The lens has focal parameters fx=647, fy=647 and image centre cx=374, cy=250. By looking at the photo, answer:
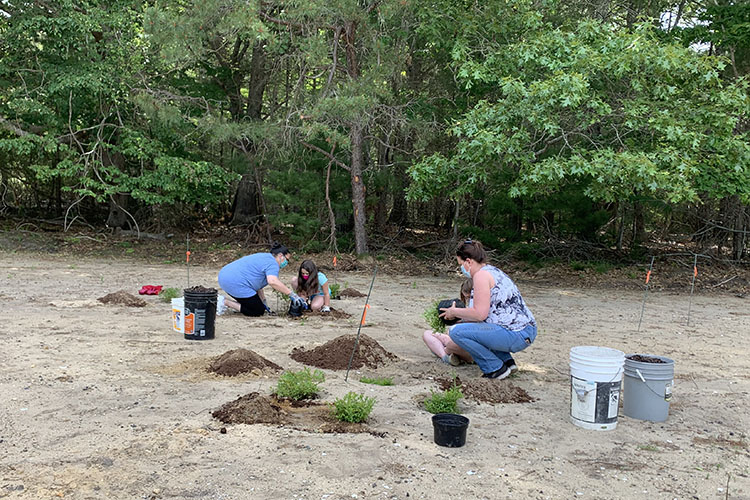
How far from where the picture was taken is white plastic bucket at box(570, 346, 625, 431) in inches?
167

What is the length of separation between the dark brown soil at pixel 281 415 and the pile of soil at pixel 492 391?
1113mm

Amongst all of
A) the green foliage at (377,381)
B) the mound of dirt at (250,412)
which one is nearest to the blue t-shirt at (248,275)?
the green foliage at (377,381)

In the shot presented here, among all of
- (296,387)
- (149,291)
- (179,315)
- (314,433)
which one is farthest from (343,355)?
(149,291)

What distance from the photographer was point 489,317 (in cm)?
533

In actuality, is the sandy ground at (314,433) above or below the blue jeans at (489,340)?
below

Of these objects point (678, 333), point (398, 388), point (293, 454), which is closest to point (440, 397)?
point (398, 388)

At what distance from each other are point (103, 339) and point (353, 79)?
27.2 ft

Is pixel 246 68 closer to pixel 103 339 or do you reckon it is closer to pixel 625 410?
pixel 103 339

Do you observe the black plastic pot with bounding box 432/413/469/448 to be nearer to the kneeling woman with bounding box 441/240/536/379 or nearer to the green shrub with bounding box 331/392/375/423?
the green shrub with bounding box 331/392/375/423

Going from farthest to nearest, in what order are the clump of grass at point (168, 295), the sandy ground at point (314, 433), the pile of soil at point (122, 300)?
the clump of grass at point (168, 295)
the pile of soil at point (122, 300)
the sandy ground at point (314, 433)

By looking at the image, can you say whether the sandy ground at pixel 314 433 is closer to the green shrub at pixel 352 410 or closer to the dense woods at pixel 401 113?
the green shrub at pixel 352 410

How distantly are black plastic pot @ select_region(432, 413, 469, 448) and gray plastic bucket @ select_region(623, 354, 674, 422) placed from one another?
4.63ft

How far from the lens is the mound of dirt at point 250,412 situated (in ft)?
13.6

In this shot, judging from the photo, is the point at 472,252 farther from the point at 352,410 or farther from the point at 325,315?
the point at 325,315
